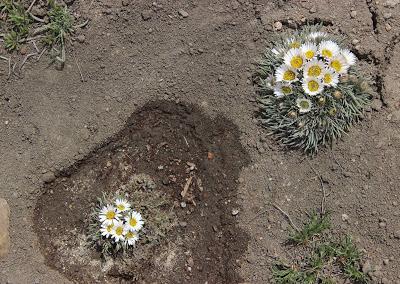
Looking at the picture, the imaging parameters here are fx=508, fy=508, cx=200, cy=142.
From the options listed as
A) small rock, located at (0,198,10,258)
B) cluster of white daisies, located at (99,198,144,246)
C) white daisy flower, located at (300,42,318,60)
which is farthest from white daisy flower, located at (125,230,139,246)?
white daisy flower, located at (300,42,318,60)

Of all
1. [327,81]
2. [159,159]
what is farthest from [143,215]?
[327,81]

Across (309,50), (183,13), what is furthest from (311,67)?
(183,13)

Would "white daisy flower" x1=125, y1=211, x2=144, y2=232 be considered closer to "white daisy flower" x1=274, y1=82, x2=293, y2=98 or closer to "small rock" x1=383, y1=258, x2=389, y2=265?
"white daisy flower" x1=274, y1=82, x2=293, y2=98

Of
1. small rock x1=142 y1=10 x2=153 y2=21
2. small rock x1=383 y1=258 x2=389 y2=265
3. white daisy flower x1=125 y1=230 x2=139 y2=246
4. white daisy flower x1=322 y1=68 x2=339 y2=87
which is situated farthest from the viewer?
small rock x1=142 y1=10 x2=153 y2=21

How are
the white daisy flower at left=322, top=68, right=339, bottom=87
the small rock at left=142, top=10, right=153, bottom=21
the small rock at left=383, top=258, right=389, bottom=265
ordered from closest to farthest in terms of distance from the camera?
the white daisy flower at left=322, top=68, right=339, bottom=87 → the small rock at left=383, top=258, right=389, bottom=265 → the small rock at left=142, top=10, right=153, bottom=21

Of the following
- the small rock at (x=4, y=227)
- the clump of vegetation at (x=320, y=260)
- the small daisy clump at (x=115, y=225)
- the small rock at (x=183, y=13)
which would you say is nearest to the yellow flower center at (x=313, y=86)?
the clump of vegetation at (x=320, y=260)

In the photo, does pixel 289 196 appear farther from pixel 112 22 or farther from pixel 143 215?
pixel 112 22
